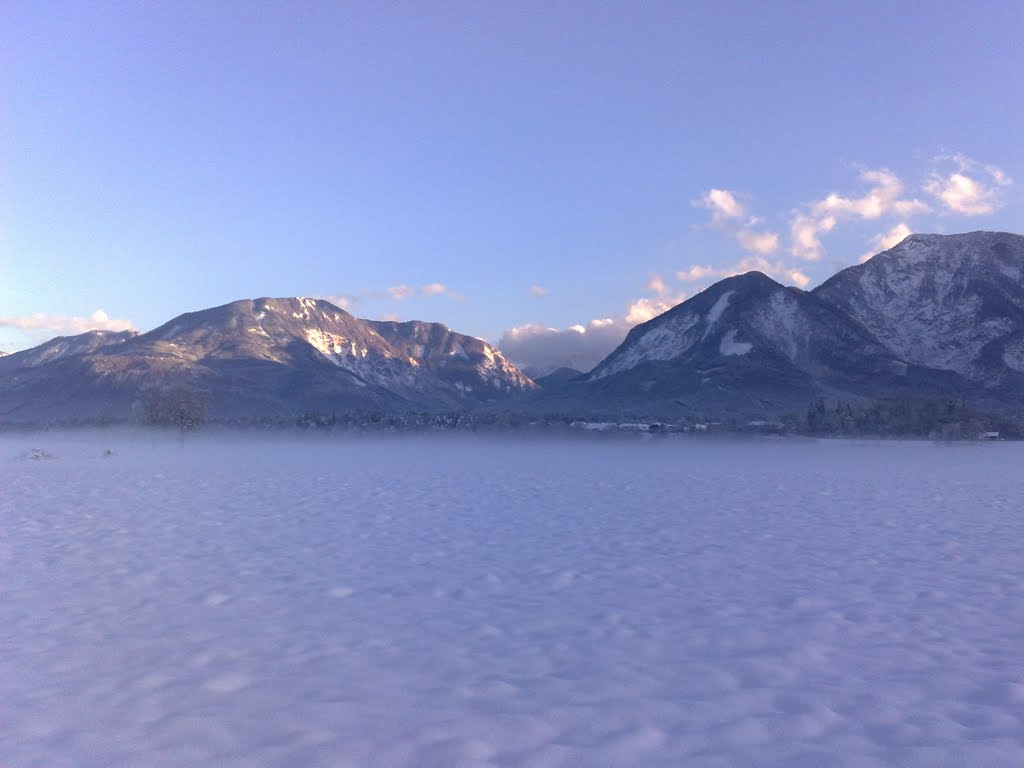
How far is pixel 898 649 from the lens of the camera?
9820mm

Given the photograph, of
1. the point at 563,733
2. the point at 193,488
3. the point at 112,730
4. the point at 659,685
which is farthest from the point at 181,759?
the point at 193,488

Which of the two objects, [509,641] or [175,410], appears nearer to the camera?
[509,641]

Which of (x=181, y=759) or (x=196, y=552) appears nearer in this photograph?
(x=181, y=759)

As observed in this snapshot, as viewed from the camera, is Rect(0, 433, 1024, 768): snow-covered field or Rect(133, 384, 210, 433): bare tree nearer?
Rect(0, 433, 1024, 768): snow-covered field

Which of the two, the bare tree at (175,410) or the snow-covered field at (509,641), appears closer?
the snow-covered field at (509,641)

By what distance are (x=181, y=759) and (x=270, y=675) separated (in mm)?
2064

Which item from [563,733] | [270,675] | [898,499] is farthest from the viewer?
[898,499]

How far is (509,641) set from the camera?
1016 centimetres

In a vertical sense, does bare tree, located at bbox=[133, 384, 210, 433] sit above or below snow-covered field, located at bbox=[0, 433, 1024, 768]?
above

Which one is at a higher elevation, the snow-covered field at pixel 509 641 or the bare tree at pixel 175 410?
the bare tree at pixel 175 410

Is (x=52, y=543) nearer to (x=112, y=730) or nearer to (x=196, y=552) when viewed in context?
(x=196, y=552)

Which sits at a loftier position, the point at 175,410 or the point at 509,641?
the point at 175,410

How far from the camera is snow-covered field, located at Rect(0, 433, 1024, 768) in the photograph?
723 cm

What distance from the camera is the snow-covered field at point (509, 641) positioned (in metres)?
7.23
